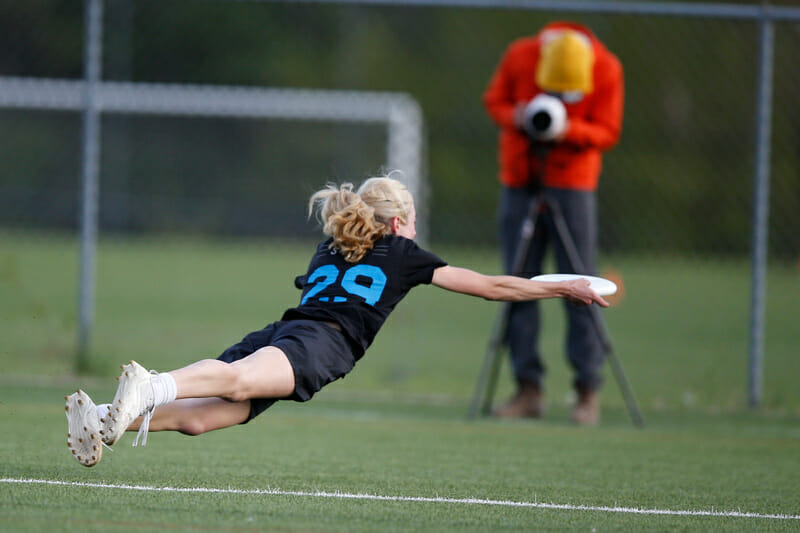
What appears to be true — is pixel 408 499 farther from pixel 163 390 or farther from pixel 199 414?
pixel 163 390

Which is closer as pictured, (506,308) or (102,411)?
(102,411)

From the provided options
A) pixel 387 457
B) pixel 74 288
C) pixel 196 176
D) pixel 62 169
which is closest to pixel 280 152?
pixel 196 176

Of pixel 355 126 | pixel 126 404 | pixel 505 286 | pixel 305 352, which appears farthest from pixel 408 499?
pixel 355 126

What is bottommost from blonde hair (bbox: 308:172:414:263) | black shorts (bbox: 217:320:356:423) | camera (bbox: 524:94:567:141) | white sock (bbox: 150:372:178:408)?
white sock (bbox: 150:372:178:408)

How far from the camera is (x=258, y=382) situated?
4.04 meters

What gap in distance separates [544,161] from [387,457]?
7.78 feet

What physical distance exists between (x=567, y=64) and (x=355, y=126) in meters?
15.2

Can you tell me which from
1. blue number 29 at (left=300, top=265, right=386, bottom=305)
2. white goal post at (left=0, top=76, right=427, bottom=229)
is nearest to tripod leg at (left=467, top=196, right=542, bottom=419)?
blue number 29 at (left=300, top=265, right=386, bottom=305)

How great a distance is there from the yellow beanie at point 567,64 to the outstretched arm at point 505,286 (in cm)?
270

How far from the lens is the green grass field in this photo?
3.81 meters

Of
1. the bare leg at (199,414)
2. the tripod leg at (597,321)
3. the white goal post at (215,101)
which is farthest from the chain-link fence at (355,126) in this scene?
the bare leg at (199,414)

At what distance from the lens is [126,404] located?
3.81m

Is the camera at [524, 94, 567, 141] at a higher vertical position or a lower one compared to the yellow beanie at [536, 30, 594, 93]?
lower

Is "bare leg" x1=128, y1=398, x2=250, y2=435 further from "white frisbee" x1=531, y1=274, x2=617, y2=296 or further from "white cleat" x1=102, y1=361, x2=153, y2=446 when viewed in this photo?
"white frisbee" x1=531, y1=274, x2=617, y2=296
